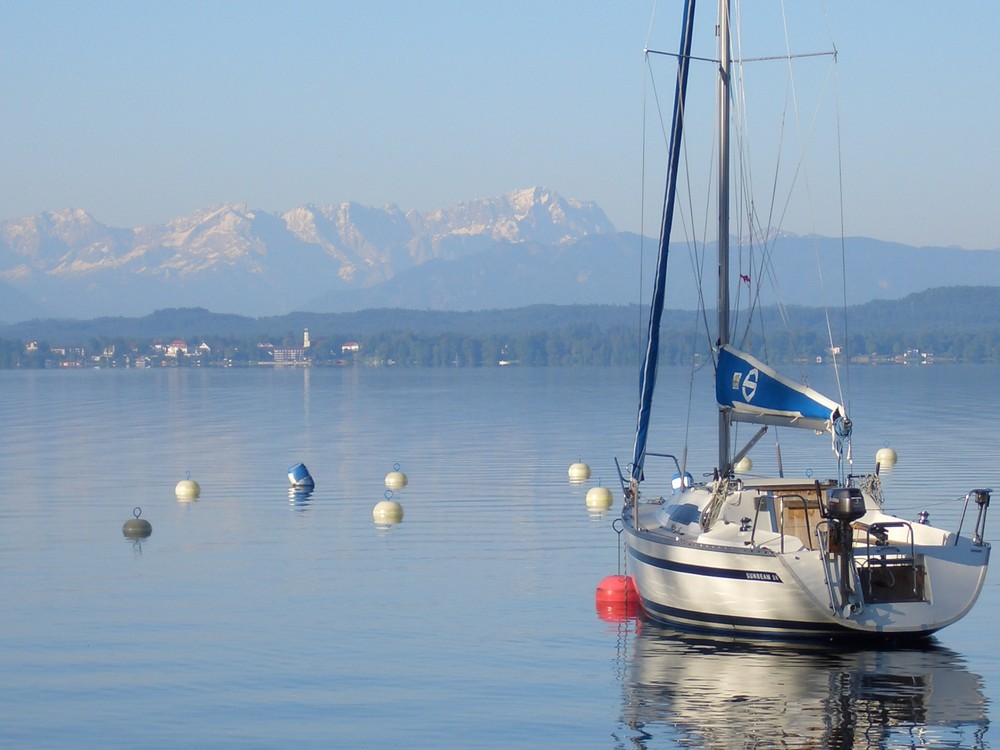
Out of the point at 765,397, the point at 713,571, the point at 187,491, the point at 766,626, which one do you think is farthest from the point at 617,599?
the point at 187,491

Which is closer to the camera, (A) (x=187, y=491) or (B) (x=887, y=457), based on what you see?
Result: (A) (x=187, y=491)

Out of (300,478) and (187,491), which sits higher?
(300,478)

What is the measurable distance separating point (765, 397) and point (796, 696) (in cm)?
668

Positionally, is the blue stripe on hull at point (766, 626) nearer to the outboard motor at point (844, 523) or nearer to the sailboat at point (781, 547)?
the sailboat at point (781, 547)

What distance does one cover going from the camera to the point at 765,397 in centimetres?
2820

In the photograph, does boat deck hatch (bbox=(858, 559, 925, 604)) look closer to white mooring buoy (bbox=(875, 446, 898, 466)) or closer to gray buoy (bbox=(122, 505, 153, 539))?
gray buoy (bbox=(122, 505, 153, 539))

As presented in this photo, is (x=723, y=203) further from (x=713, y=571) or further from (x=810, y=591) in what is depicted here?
(x=810, y=591)

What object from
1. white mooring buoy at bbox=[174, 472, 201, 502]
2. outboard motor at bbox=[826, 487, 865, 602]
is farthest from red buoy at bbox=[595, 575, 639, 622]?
white mooring buoy at bbox=[174, 472, 201, 502]

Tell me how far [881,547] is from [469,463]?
3930 centimetres

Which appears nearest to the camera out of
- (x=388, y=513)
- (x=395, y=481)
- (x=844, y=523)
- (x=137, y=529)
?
(x=844, y=523)

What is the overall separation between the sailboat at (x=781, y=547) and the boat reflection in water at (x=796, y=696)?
1.63 feet

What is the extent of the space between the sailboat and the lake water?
642 mm

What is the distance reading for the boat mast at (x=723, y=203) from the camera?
28797 millimetres

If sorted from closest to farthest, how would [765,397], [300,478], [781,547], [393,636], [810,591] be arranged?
[810,591], [781,547], [393,636], [765,397], [300,478]
